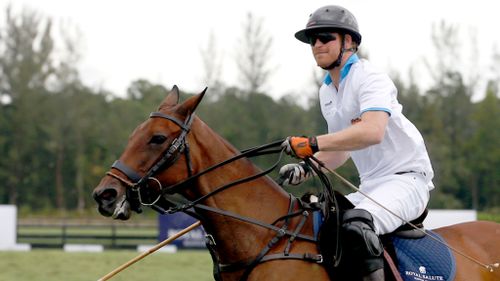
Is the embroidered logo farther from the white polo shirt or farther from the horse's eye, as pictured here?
the horse's eye

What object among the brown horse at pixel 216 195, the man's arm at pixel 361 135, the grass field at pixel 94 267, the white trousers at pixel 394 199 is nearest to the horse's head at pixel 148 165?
the brown horse at pixel 216 195

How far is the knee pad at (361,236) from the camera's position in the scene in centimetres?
514

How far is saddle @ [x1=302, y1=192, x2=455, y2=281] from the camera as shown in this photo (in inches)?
207

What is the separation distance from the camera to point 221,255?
17.6ft

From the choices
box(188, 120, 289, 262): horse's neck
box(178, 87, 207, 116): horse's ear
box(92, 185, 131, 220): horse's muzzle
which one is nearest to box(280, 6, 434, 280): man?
box(188, 120, 289, 262): horse's neck

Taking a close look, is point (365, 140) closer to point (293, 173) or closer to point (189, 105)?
point (293, 173)

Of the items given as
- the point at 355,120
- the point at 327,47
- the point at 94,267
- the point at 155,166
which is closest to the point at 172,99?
the point at 155,166

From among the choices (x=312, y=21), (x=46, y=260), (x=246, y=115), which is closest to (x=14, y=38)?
(x=246, y=115)

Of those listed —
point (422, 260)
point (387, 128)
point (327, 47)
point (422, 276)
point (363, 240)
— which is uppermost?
point (327, 47)

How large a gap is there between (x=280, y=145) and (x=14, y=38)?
53.8 meters

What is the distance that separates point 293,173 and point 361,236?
95cm

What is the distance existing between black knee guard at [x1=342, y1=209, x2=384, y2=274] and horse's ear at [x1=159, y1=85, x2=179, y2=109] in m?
1.35

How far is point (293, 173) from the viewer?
5.93 meters

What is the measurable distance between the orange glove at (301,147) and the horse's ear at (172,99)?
834 mm
